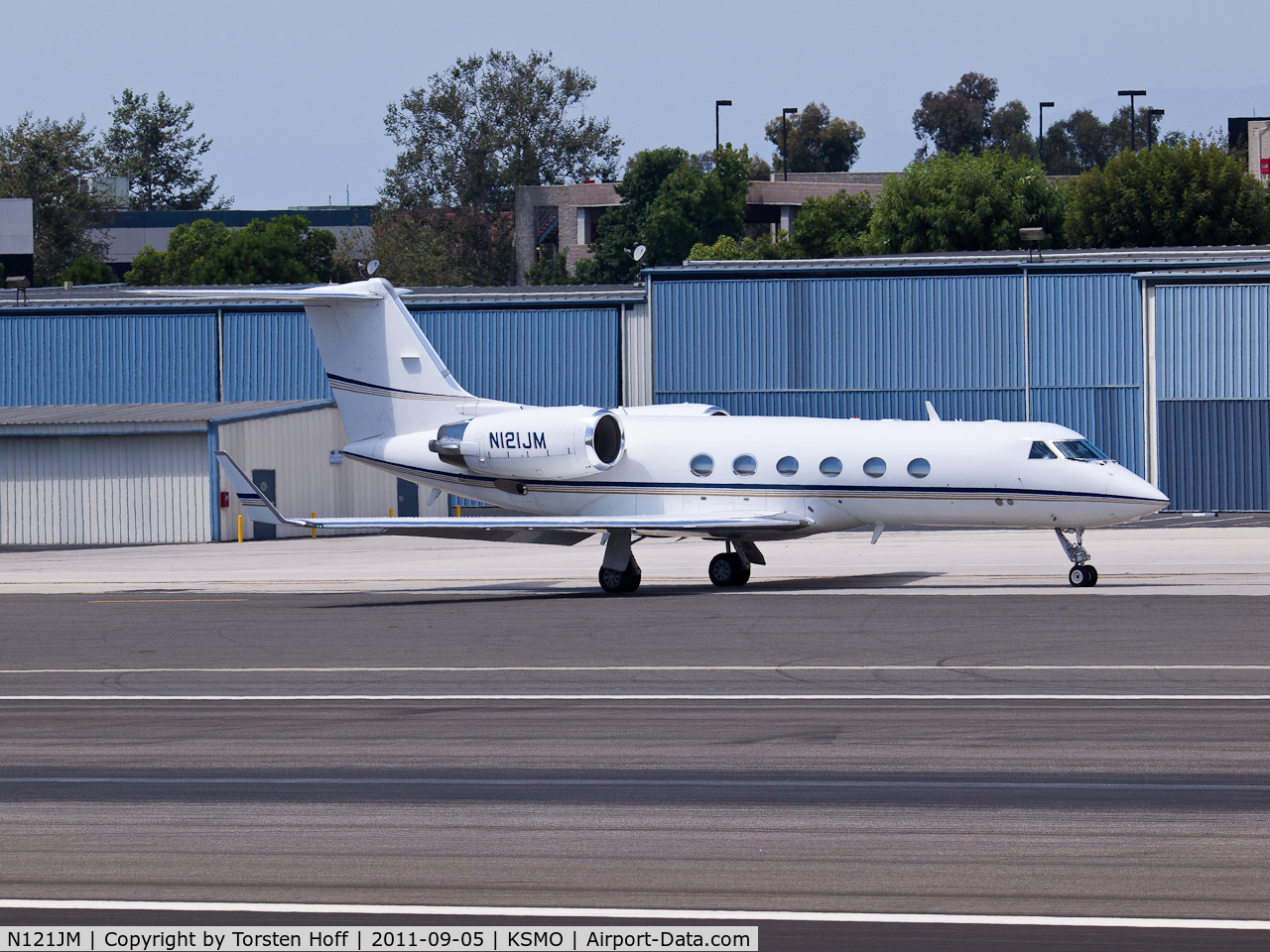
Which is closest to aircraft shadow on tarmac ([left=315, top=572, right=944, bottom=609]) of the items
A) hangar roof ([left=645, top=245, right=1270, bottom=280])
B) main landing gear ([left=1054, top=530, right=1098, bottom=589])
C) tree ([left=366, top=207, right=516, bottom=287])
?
main landing gear ([left=1054, top=530, right=1098, bottom=589])

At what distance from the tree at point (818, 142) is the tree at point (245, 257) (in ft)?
287

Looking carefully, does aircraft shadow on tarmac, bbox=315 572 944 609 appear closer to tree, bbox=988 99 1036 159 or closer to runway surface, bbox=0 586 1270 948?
runway surface, bbox=0 586 1270 948

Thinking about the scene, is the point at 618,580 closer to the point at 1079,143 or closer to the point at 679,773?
the point at 679,773

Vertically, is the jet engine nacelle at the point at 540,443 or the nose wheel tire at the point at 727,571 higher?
the jet engine nacelle at the point at 540,443

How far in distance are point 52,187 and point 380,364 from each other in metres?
102

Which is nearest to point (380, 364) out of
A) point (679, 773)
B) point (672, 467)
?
point (672, 467)

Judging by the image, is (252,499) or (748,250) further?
(748,250)

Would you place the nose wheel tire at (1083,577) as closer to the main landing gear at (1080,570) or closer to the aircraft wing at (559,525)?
the main landing gear at (1080,570)

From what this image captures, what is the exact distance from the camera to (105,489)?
1766 inches

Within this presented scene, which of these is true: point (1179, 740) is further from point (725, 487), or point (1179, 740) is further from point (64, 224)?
point (64, 224)

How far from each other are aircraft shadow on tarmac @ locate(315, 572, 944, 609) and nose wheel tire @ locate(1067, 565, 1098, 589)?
9.60ft
